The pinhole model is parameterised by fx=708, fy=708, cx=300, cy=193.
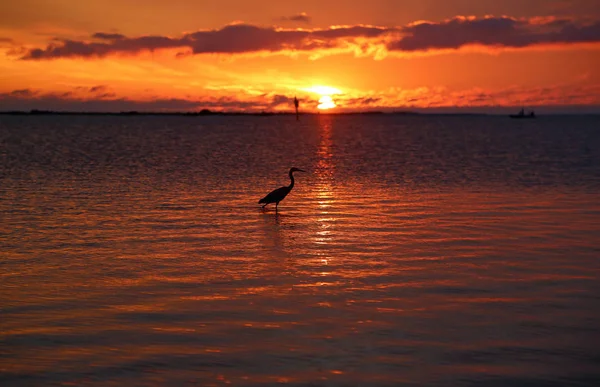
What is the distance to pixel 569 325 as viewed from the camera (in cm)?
1028

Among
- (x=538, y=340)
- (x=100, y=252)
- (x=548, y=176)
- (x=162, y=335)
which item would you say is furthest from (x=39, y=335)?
(x=548, y=176)

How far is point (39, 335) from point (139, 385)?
7.87ft

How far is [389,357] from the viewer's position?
9000 mm

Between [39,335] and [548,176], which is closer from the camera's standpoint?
[39,335]

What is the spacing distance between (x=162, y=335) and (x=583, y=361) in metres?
5.56

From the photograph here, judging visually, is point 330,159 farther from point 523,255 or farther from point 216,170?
point 523,255

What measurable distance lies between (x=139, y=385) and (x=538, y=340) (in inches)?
209

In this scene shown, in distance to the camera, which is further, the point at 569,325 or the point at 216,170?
the point at 216,170

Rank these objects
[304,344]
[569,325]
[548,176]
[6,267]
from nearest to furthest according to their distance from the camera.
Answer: [304,344], [569,325], [6,267], [548,176]

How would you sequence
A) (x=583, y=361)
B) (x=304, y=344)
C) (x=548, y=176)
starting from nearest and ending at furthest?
(x=583, y=361), (x=304, y=344), (x=548, y=176)

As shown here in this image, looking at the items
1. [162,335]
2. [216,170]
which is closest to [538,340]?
[162,335]

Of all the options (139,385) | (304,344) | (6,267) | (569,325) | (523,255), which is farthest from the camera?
(523,255)

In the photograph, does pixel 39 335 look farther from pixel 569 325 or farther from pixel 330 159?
pixel 330 159

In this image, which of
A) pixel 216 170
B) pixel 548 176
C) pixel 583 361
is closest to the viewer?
pixel 583 361
